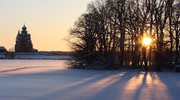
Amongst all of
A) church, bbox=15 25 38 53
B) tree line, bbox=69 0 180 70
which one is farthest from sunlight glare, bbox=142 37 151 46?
church, bbox=15 25 38 53

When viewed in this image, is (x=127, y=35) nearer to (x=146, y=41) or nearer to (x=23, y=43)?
(x=146, y=41)

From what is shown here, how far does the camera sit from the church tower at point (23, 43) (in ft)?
472

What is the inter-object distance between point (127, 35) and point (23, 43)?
8987cm

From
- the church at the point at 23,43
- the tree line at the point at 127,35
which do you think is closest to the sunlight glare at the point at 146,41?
the tree line at the point at 127,35

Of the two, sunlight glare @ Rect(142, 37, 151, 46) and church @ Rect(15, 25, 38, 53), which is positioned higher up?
church @ Rect(15, 25, 38, 53)

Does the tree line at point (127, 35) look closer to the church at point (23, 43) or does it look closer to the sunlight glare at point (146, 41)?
the sunlight glare at point (146, 41)

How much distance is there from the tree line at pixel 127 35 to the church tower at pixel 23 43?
83.2m

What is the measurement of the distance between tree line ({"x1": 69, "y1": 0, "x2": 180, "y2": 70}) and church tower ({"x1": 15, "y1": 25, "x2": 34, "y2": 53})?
273ft

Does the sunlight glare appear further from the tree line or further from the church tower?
the church tower

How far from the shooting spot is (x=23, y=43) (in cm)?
14538

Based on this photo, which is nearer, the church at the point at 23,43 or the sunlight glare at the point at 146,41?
the sunlight glare at the point at 146,41

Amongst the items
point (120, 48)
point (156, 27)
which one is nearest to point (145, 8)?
point (156, 27)

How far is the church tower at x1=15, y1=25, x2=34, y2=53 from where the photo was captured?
14375 centimetres

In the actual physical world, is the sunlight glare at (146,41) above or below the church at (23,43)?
below
